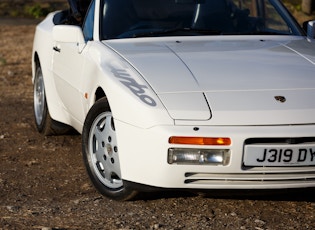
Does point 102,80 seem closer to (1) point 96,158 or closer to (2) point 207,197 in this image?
(1) point 96,158

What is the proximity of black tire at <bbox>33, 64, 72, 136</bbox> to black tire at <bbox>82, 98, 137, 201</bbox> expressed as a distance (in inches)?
68.4

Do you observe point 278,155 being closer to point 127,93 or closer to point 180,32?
point 127,93

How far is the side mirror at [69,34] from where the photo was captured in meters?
6.80

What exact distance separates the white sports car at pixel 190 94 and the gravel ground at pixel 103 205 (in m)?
0.19

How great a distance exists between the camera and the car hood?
534cm

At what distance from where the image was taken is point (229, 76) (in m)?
5.74

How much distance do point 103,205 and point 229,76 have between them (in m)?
1.11

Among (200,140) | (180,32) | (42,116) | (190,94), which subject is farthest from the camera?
(42,116)

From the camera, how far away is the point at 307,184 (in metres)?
5.42

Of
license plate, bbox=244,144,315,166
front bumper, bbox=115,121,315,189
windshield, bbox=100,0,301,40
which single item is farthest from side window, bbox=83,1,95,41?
license plate, bbox=244,144,315,166

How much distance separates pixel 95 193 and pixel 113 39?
1.21m

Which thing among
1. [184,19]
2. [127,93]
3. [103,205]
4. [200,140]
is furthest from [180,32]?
[200,140]

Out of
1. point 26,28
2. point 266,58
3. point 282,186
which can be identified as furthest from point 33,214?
point 26,28

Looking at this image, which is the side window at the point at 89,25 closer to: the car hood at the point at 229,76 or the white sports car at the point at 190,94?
the white sports car at the point at 190,94
